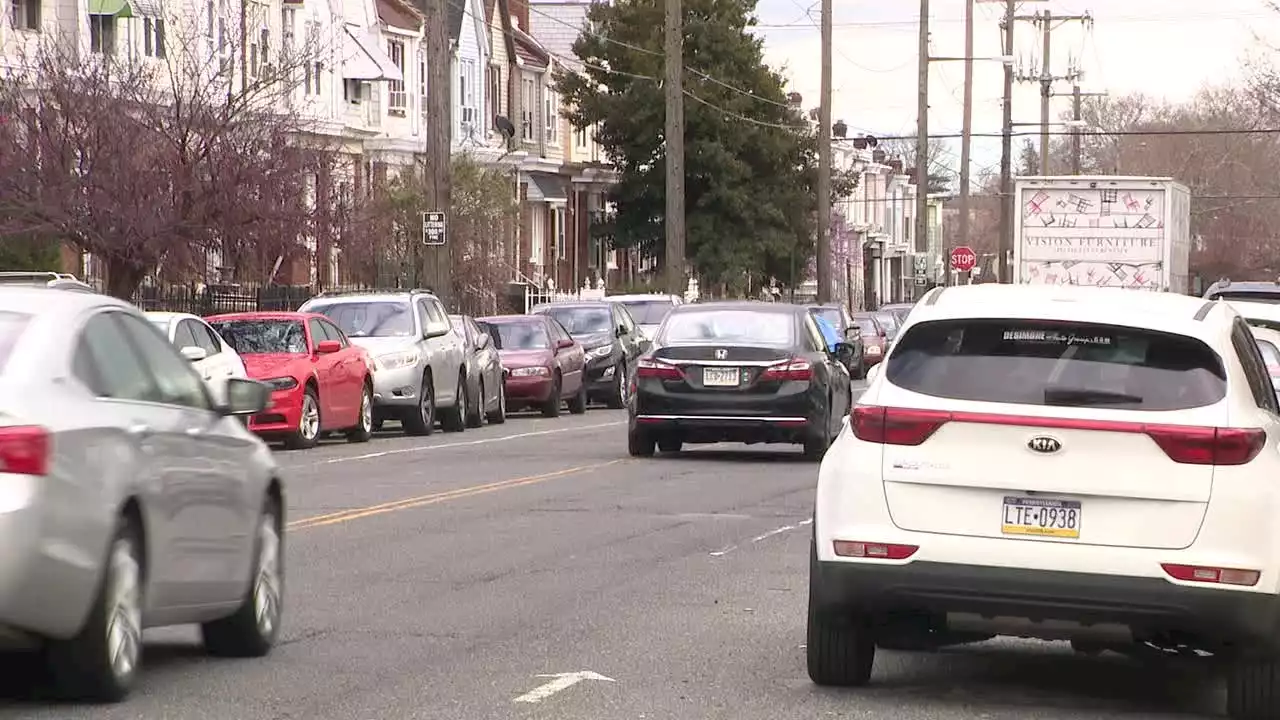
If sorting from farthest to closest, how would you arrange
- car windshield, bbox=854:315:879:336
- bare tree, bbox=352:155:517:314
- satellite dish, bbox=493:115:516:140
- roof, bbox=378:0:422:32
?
satellite dish, bbox=493:115:516:140
roof, bbox=378:0:422:32
car windshield, bbox=854:315:879:336
bare tree, bbox=352:155:517:314

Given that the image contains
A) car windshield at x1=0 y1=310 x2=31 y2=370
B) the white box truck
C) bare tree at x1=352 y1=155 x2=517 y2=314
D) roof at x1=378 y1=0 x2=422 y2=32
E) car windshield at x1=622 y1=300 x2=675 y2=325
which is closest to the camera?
car windshield at x1=0 y1=310 x2=31 y2=370

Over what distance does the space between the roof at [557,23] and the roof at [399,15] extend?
864 inches

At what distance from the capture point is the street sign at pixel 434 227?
120ft

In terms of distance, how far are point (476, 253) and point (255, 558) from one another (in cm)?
4242

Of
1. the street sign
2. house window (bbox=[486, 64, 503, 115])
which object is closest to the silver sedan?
the street sign

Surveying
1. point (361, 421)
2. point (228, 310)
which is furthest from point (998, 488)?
point (228, 310)

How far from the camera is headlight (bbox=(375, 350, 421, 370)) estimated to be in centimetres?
2931

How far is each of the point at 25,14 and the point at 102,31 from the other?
182 centimetres

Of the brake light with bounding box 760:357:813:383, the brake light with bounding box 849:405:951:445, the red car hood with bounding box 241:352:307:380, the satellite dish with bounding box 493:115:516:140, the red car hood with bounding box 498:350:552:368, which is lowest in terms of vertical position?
the red car hood with bounding box 498:350:552:368

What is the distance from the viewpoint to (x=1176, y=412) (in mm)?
8898

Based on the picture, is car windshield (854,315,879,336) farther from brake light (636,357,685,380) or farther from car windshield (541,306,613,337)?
brake light (636,357,685,380)

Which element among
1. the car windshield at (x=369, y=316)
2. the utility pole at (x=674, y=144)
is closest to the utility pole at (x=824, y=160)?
the utility pole at (x=674, y=144)

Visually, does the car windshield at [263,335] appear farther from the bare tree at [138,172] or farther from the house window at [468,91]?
the house window at [468,91]

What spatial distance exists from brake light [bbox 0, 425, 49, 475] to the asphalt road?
3.52 ft
